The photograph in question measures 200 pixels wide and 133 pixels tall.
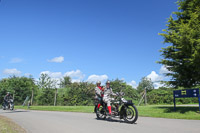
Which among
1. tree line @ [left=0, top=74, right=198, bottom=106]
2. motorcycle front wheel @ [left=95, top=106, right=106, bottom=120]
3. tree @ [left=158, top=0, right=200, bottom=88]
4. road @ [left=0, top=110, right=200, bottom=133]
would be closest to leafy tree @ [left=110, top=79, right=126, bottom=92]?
tree line @ [left=0, top=74, right=198, bottom=106]

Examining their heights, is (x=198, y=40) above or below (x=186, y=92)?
above

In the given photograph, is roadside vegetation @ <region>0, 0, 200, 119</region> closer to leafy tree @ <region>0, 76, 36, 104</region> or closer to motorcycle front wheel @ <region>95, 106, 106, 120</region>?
leafy tree @ <region>0, 76, 36, 104</region>

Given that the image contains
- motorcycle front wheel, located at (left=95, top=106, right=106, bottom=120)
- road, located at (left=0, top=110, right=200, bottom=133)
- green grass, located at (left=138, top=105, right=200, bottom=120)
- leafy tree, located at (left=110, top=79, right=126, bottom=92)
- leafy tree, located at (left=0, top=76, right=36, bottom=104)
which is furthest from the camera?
leafy tree, located at (left=0, top=76, right=36, bottom=104)

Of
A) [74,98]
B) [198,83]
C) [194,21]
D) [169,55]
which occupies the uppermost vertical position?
[194,21]

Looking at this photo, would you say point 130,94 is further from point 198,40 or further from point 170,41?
point 198,40

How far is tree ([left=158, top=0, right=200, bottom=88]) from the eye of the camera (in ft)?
32.8

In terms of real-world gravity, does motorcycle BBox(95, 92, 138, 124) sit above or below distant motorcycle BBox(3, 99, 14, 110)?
above

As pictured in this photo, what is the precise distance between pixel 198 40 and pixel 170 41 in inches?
96.2

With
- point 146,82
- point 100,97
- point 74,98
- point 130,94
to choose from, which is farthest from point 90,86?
point 146,82

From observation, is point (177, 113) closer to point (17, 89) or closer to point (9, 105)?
point (9, 105)

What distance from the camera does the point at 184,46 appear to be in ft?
33.8

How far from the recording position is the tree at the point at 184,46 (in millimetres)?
9984

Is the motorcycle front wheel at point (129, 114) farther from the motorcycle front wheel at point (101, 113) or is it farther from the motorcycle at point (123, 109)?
the motorcycle front wheel at point (101, 113)

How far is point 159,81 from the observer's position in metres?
13.0
